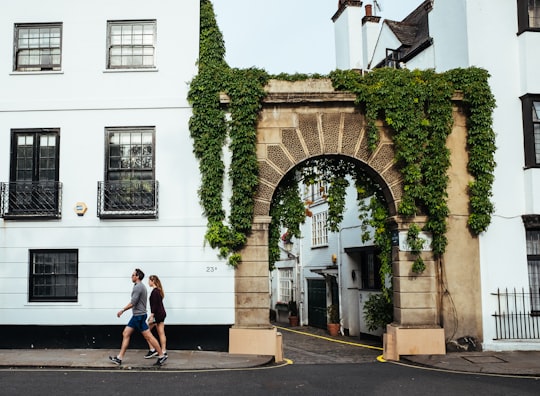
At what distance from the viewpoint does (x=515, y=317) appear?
49.9 ft

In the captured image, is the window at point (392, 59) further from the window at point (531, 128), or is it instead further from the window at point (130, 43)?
the window at point (130, 43)

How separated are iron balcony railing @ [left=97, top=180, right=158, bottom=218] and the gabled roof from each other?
36.4 feet

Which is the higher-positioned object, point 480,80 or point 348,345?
point 480,80

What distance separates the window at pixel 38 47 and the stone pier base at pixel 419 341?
1060 cm

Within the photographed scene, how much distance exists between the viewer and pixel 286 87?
15.5m

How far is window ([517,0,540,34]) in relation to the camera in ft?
52.1

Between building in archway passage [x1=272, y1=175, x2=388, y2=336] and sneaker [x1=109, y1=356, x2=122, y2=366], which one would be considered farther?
building in archway passage [x1=272, y1=175, x2=388, y2=336]

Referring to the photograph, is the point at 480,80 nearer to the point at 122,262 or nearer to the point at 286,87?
the point at 286,87

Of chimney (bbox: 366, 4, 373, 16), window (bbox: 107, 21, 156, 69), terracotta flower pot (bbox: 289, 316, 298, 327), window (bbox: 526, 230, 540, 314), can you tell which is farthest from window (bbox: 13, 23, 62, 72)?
terracotta flower pot (bbox: 289, 316, 298, 327)

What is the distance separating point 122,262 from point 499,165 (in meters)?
9.39

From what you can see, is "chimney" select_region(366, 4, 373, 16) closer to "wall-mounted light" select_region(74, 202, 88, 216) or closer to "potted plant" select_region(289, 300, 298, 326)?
"potted plant" select_region(289, 300, 298, 326)

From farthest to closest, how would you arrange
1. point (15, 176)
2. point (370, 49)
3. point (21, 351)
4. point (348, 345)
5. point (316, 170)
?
point (370, 49)
point (348, 345)
point (316, 170)
point (15, 176)
point (21, 351)

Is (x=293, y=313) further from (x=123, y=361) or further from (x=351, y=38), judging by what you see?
(x=123, y=361)

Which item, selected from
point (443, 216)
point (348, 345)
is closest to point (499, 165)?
point (443, 216)
